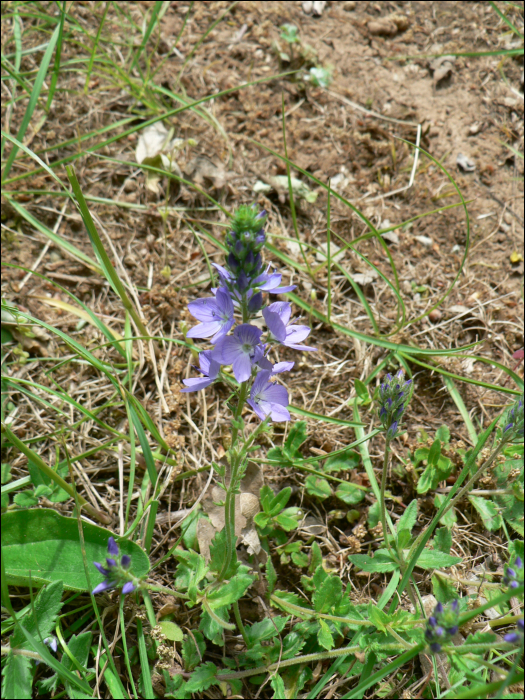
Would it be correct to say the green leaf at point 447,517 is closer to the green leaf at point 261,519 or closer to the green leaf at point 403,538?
the green leaf at point 403,538

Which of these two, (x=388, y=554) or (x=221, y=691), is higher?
(x=388, y=554)

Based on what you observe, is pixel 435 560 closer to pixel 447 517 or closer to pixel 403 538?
pixel 403 538

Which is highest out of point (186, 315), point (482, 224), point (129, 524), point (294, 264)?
point (482, 224)

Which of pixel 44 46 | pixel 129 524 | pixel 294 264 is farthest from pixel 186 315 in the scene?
pixel 44 46

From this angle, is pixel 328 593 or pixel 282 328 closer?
pixel 282 328

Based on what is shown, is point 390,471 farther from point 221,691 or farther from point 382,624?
point 221,691

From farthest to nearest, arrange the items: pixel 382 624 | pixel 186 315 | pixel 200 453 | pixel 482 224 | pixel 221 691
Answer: pixel 482 224 → pixel 186 315 → pixel 200 453 → pixel 221 691 → pixel 382 624

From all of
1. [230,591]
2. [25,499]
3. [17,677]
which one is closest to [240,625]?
[230,591]
